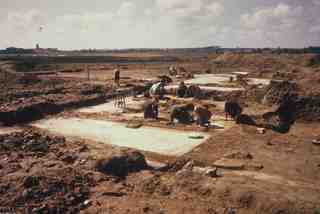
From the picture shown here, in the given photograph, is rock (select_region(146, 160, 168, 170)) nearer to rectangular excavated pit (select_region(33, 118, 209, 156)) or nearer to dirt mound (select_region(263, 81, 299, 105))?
rectangular excavated pit (select_region(33, 118, 209, 156))

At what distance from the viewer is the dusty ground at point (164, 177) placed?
26.4ft

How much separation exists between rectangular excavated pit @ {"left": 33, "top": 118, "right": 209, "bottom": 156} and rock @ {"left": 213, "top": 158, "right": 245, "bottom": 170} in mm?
1955

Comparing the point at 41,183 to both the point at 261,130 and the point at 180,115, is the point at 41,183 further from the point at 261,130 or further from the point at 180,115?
the point at 261,130

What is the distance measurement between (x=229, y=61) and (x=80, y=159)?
2123 inches

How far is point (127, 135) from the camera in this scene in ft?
50.6

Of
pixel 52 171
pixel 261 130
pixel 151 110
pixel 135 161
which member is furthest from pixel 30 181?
pixel 261 130

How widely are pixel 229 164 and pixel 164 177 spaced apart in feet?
8.05

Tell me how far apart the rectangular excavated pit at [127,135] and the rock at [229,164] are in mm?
1955

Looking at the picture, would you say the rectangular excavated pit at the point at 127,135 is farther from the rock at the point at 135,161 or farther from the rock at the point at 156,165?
the rock at the point at 135,161

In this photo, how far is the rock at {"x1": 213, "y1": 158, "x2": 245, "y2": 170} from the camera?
35.4ft

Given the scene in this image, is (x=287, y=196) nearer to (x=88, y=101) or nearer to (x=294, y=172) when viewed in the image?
(x=294, y=172)

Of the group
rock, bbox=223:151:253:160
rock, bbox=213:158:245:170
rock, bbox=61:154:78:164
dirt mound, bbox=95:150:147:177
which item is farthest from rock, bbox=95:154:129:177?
rock, bbox=223:151:253:160

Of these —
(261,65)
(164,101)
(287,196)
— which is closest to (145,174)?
(287,196)

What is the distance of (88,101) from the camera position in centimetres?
2380
